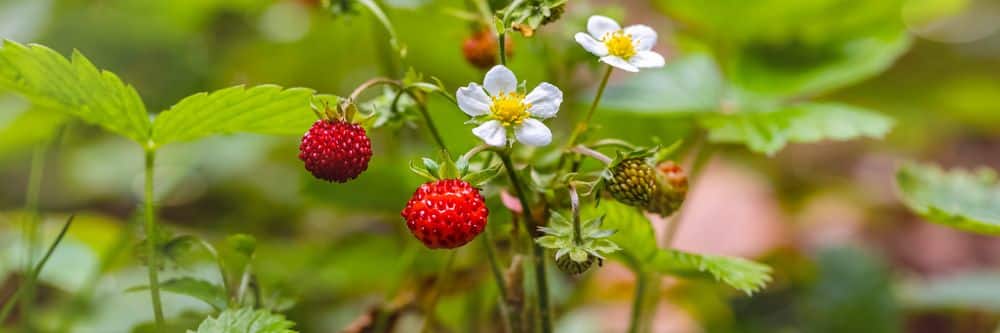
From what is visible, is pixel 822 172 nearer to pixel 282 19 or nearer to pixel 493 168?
pixel 282 19

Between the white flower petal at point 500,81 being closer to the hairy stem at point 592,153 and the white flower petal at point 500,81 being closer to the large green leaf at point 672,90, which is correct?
the hairy stem at point 592,153

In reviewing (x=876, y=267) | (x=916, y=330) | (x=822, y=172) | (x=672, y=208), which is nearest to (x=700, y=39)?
(x=876, y=267)

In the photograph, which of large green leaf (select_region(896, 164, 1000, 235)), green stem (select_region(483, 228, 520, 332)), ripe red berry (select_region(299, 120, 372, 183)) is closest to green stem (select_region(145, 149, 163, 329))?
ripe red berry (select_region(299, 120, 372, 183))

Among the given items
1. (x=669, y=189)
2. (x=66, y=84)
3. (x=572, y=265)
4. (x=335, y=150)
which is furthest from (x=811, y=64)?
(x=66, y=84)

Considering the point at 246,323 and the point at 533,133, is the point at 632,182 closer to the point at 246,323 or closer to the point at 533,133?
the point at 533,133

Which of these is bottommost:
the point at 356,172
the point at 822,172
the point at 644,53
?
the point at 356,172

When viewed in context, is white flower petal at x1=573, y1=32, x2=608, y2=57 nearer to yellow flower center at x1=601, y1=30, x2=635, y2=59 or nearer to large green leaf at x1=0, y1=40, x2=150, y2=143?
yellow flower center at x1=601, y1=30, x2=635, y2=59

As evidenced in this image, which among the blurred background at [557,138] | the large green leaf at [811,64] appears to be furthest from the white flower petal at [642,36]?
the large green leaf at [811,64]
